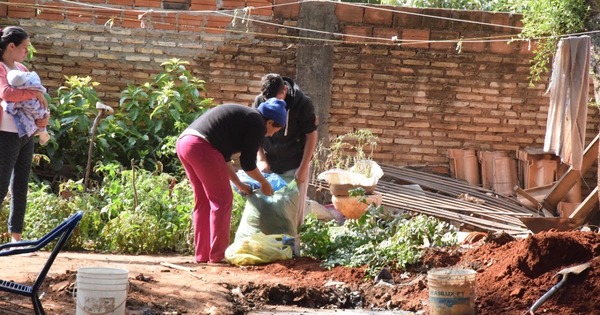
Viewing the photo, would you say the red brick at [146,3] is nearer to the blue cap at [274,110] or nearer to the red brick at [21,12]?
the red brick at [21,12]

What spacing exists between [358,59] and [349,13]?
59 centimetres

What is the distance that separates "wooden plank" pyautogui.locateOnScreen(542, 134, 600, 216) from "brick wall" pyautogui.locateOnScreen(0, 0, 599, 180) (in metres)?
0.51

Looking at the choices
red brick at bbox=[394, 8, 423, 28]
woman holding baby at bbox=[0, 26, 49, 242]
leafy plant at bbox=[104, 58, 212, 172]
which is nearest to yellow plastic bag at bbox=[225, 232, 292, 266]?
woman holding baby at bbox=[0, 26, 49, 242]

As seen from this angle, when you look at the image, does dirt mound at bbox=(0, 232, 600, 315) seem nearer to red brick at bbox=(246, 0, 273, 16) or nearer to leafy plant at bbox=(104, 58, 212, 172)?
leafy plant at bbox=(104, 58, 212, 172)

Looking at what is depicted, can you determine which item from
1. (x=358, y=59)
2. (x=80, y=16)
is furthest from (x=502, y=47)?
(x=80, y=16)

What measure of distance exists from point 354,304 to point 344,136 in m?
5.48

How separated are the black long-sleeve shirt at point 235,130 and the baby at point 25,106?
1.21m

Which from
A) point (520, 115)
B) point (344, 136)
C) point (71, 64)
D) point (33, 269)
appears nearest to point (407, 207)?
point (344, 136)

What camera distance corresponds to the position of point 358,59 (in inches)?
482

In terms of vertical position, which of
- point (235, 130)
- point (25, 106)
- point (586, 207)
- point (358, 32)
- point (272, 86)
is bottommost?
point (586, 207)

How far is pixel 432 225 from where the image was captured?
7.73m

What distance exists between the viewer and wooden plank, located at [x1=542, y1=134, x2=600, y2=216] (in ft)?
40.0

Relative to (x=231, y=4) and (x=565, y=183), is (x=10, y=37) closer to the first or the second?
(x=231, y=4)

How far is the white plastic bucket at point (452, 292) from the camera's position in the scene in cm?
547
